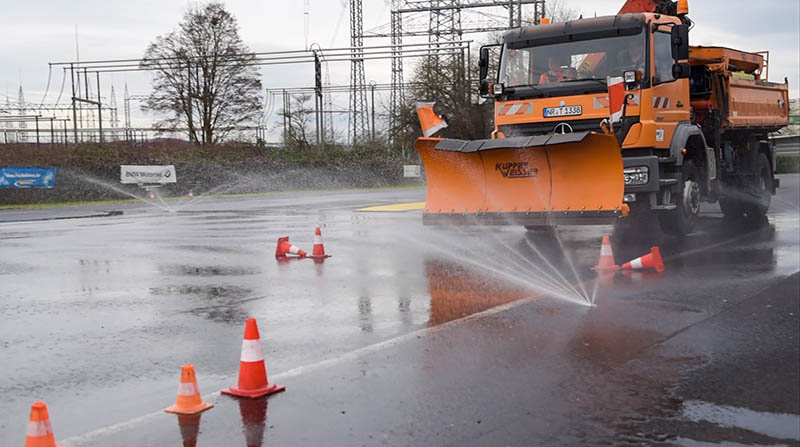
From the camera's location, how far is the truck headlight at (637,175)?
11.5m

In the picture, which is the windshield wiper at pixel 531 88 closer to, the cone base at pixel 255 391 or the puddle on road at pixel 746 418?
the puddle on road at pixel 746 418

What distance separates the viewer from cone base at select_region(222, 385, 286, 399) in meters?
5.16

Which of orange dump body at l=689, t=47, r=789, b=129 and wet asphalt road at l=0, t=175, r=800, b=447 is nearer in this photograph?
wet asphalt road at l=0, t=175, r=800, b=447

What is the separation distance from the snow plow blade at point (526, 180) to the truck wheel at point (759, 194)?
652cm

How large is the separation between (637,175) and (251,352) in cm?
763

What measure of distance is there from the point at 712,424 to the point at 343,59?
44.4 metres

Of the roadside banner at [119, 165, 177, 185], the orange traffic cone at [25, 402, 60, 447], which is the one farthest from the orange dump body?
the roadside banner at [119, 165, 177, 185]

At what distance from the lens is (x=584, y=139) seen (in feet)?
→ 35.4

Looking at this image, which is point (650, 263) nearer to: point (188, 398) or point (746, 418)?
point (746, 418)

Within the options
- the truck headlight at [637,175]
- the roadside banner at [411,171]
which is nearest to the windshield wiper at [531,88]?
the truck headlight at [637,175]

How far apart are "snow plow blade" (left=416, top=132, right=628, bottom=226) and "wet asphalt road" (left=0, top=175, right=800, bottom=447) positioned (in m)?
0.67

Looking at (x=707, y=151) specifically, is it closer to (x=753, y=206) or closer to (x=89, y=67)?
(x=753, y=206)

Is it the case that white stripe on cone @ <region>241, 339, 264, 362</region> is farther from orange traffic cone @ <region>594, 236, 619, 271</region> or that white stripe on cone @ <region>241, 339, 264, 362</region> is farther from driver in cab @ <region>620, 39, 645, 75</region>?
driver in cab @ <region>620, 39, 645, 75</region>

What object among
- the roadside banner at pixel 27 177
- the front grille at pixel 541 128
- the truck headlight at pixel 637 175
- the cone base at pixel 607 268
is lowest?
the cone base at pixel 607 268
